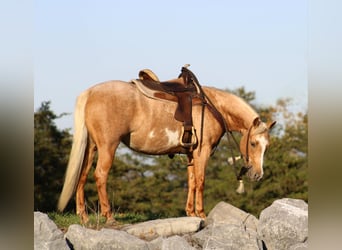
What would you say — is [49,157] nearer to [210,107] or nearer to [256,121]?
[210,107]

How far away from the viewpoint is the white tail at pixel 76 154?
272 inches

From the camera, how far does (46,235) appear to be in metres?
6.51

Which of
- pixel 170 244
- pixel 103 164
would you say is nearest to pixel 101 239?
pixel 170 244

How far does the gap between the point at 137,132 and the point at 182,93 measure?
687 mm

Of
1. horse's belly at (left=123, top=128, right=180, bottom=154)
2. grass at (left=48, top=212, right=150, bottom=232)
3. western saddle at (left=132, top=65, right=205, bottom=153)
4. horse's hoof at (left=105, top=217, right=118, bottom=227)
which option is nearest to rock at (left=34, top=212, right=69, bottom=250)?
grass at (left=48, top=212, right=150, bottom=232)

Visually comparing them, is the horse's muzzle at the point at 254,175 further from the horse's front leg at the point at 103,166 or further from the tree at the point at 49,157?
the tree at the point at 49,157

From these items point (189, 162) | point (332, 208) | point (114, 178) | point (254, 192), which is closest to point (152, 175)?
point (114, 178)

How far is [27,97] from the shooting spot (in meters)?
5.48

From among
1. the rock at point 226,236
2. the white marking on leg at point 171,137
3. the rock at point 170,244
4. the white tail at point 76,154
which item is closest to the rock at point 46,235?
the white tail at point 76,154

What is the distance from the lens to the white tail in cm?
690

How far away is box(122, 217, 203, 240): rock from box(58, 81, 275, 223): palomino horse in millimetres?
310

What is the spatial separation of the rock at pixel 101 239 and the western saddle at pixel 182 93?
1.22 meters

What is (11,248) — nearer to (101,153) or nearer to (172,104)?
(101,153)

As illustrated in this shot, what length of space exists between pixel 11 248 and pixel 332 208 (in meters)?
2.70
